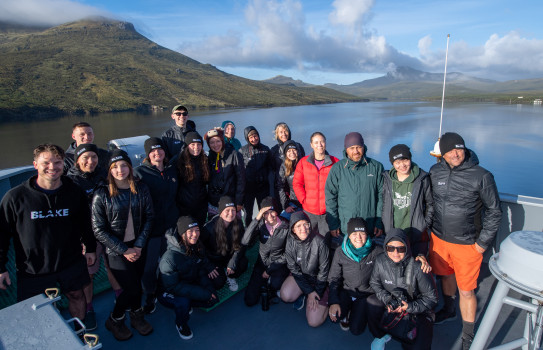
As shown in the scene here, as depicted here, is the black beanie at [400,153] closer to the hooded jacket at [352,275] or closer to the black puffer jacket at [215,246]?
the hooded jacket at [352,275]

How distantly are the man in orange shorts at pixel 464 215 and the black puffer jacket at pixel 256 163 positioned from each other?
2.12 meters

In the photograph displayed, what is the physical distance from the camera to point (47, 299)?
3.89 ft

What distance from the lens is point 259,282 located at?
3.01 m

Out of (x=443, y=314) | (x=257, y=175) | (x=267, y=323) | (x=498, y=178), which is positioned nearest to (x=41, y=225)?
(x=267, y=323)

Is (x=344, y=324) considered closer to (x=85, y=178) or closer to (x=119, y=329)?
(x=119, y=329)

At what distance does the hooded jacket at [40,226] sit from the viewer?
1995 mm

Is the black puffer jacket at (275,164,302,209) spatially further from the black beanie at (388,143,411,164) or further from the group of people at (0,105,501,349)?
the black beanie at (388,143,411,164)

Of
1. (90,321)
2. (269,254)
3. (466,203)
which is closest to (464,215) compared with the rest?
(466,203)

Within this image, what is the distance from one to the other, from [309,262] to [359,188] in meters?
0.86

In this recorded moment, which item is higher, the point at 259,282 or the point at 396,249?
the point at 396,249

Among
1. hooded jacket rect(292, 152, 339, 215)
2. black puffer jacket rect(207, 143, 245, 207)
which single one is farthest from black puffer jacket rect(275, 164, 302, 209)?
black puffer jacket rect(207, 143, 245, 207)

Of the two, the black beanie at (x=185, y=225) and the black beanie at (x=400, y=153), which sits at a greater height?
the black beanie at (x=400, y=153)

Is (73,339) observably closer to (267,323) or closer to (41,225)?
(41,225)

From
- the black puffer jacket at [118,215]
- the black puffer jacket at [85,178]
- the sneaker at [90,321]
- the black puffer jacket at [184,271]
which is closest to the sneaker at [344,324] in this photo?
the black puffer jacket at [184,271]
